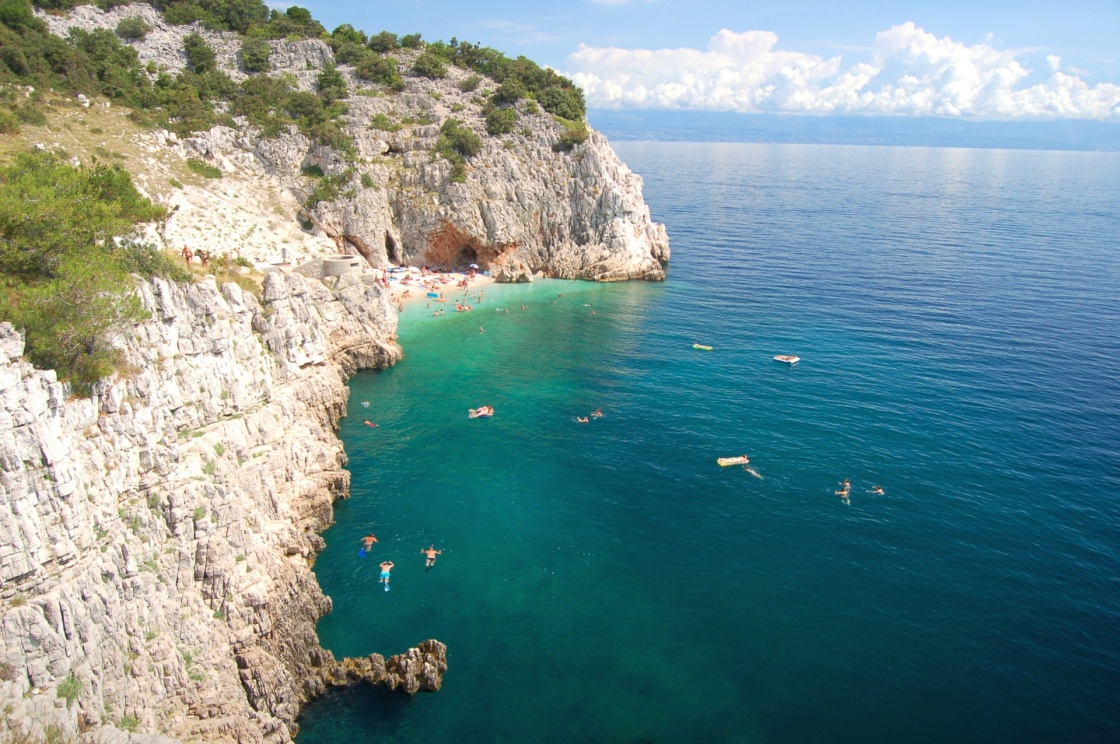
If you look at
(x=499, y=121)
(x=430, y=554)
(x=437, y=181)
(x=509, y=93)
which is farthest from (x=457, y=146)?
(x=430, y=554)

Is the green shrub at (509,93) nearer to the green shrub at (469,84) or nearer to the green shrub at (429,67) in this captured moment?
the green shrub at (469,84)


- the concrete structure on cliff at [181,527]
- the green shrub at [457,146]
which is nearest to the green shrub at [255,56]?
the green shrub at [457,146]

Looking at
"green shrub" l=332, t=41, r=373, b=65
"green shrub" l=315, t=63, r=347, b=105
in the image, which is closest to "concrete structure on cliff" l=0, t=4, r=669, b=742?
"green shrub" l=315, t=63, r=347, b=105

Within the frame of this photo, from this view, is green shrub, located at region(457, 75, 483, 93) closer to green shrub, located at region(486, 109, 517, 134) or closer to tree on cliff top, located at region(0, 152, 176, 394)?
green shrub, located at region(486, 109, 517, 134)

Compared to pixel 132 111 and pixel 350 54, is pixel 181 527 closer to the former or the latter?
pixel 132 111

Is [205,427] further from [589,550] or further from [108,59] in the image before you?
[108,59]

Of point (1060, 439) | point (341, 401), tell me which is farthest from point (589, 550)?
point (1060, 439)
